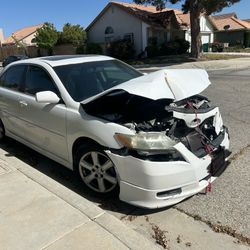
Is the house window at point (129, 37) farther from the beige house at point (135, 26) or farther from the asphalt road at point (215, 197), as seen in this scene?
the asphalt road at point (215, 197)

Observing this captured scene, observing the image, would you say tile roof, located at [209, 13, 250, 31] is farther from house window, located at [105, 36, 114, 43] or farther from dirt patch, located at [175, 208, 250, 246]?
dirt patch, located at [175, 208, 250, 246]

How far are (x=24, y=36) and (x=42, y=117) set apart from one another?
55486mm

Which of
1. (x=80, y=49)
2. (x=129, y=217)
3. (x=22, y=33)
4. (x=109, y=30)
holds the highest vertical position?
(x=22, y=33)

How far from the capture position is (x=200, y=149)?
3.52 metres

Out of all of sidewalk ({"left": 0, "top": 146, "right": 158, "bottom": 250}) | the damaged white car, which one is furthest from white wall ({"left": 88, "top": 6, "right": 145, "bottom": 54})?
sidewalk ({"left": 0, "top": 146, "right": 158, "bottom": 250})

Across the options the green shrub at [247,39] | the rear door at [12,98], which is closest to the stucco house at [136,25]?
the green shrub at [247,39]

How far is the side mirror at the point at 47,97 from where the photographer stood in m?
4.09

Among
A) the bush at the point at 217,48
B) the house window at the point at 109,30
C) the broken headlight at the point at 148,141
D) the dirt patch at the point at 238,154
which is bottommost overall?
the dirt patch at the point at 238,154

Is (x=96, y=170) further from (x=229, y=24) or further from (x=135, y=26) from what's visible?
(x=229, y=24)

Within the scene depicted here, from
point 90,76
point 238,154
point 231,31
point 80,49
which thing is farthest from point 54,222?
point 231,31

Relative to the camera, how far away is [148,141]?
325cm

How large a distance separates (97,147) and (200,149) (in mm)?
1105

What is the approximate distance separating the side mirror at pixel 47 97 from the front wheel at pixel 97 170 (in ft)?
2.43

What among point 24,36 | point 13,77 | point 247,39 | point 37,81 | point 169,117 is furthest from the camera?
point 24,36
